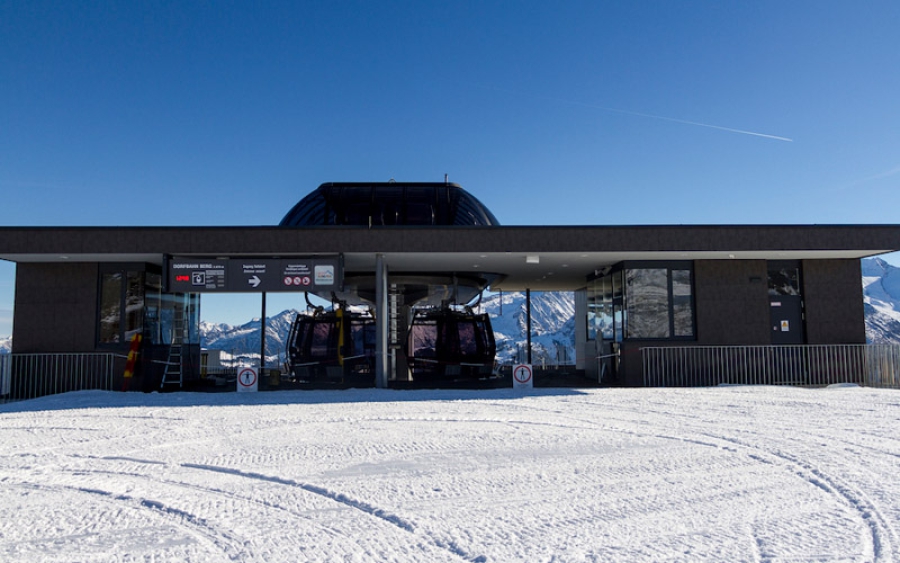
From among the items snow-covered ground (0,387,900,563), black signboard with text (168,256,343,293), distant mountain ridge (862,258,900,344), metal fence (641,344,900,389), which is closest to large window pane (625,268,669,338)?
metal fence (641,344,900,389)

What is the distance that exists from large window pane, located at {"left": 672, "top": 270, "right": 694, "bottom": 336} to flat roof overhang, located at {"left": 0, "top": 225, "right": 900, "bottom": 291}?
0.90m

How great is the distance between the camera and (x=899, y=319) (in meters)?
85.6

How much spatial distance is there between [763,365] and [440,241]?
8.56 metres

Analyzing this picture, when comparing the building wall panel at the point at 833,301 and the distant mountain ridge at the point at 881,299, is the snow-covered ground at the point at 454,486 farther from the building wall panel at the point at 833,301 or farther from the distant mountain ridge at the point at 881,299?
the distant mountain ridge at the point at 881,299

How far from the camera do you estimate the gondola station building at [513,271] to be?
1513 centimetres

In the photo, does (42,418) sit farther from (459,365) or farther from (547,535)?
(459,365)

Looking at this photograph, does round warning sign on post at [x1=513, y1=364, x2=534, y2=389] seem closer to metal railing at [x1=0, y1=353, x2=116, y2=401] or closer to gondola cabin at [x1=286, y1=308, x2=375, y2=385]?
gondola cabin at [x1=286, y1=308, x2=375, y2=385]

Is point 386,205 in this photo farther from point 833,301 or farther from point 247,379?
point 833,301

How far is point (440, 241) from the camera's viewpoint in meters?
15.2

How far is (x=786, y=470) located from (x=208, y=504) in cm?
510

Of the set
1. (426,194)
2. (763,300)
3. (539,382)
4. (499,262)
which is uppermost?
(426,194)

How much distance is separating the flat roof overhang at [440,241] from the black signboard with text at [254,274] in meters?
0.20

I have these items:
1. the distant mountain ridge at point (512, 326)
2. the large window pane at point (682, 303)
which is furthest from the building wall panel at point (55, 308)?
the distant mountain ridge at point (512, 326)

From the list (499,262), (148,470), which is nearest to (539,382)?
(499,262)
